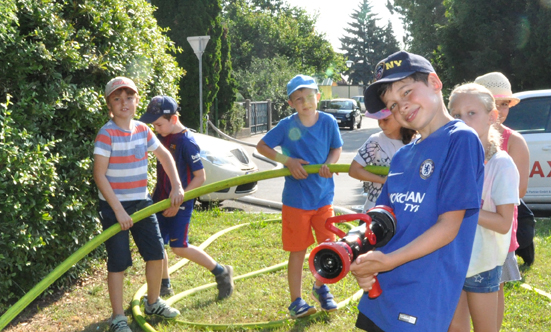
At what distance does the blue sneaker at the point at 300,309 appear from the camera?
441 cm

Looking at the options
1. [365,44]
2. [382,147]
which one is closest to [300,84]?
[382,147]

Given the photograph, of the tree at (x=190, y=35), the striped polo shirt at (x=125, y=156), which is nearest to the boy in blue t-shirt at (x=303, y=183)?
the striped polo shirt at (x=125, y=156)

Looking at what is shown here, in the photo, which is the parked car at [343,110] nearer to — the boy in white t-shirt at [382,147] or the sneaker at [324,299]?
the sneaker at [324,299]

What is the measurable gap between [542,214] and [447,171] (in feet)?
24.7

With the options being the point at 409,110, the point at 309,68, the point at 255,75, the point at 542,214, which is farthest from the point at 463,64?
the point at 309,68

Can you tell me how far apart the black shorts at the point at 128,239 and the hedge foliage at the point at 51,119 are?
0.53m

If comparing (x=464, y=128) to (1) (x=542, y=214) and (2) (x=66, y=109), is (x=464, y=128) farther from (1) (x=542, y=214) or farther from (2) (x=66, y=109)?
(1) (x=542, y=214)

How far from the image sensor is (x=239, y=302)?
491cm

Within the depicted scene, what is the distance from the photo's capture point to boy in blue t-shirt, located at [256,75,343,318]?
14.7 feet

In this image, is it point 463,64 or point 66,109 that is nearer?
point 66,109

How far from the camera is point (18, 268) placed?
4.31 metres

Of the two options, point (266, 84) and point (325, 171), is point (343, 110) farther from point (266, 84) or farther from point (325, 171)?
point (325, 171)

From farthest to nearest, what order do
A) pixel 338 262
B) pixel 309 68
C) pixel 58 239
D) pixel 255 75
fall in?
pixel 309 68, pixel 255 75, pixel 58 239, pixel 338 262

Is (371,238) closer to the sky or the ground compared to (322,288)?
closer to the sky
